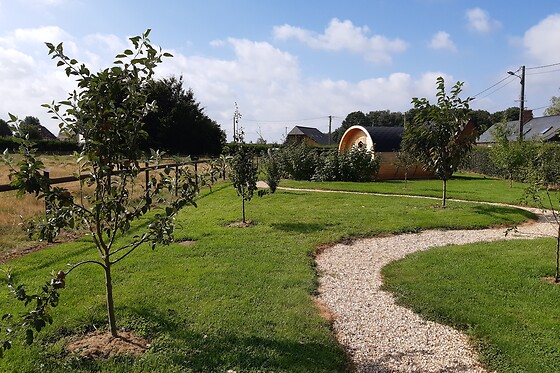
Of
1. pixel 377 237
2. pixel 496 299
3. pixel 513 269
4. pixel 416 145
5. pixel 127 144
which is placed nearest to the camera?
pixel 127 144

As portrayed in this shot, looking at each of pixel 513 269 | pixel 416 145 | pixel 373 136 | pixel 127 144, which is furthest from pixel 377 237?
pixel 373 136

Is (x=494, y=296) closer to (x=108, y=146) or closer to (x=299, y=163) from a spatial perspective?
(x=108, y=146)

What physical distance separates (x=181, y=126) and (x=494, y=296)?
3576 cm

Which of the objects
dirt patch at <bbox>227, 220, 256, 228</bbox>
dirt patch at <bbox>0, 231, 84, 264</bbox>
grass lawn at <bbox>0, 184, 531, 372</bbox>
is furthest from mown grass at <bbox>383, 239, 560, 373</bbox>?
dirt patch at <bbox>0, 231, 84, 264</bbox>

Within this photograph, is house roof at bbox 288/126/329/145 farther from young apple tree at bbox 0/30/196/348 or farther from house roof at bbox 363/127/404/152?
young apple tree at bbox 0/30/196/348

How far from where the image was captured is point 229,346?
383cm

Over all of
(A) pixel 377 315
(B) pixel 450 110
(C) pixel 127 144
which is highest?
(B) pixel 450 110

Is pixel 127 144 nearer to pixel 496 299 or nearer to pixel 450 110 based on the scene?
pixel 496 299

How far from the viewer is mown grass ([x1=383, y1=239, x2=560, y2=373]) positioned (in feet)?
12.7

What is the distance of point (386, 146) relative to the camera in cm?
2464

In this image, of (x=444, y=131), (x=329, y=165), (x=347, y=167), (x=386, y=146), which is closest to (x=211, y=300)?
(x=444, y=131)

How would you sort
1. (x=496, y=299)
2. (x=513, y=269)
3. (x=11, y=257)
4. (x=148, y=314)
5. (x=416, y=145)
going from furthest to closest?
(x=416, y=145)
(x=11, y=257)
(x=513, y=269)
(x=496, y=299)
(x=148, y=314)

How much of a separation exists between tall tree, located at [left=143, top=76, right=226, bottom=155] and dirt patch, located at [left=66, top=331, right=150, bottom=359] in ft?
110

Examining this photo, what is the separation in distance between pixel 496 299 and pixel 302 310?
2.46 meters
